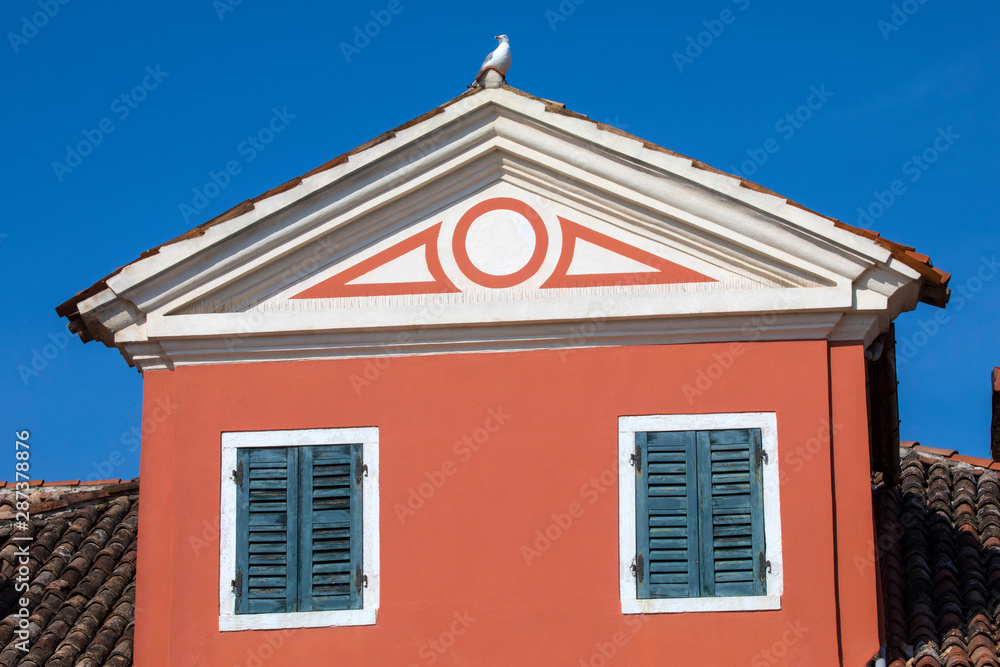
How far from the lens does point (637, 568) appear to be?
1021cm

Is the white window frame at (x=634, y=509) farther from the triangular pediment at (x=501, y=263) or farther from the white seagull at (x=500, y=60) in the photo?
the white seagull at (x=500, y=60)

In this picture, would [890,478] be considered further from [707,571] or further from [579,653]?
[579,653]

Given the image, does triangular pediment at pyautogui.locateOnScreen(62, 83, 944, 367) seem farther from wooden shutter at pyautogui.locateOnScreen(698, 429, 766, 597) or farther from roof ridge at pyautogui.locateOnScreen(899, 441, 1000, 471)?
roof ridge at pyautogui.locateOnScreen(899, 441, 1000, 471)

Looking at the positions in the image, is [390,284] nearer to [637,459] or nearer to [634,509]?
[637,459]

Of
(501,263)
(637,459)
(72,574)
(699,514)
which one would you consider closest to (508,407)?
(637,459)

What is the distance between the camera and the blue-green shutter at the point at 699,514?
10195mm

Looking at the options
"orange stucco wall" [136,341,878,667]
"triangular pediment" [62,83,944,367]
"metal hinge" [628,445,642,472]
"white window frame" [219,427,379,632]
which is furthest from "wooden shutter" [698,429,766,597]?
"white window frame" [219,427,379,632]

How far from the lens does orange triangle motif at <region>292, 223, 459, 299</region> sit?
425 inches

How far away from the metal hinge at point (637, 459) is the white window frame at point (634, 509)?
23 millimetres

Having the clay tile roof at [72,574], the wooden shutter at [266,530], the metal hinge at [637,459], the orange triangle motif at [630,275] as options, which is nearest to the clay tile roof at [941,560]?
the metal hinge at [637,459]

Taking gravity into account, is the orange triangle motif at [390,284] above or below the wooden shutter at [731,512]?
above

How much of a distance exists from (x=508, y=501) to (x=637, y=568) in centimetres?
117

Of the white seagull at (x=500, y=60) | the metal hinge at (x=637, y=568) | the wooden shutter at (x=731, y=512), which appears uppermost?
the white seagull at (x=500, y=60)

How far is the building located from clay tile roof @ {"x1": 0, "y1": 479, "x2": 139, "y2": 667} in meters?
1.32
